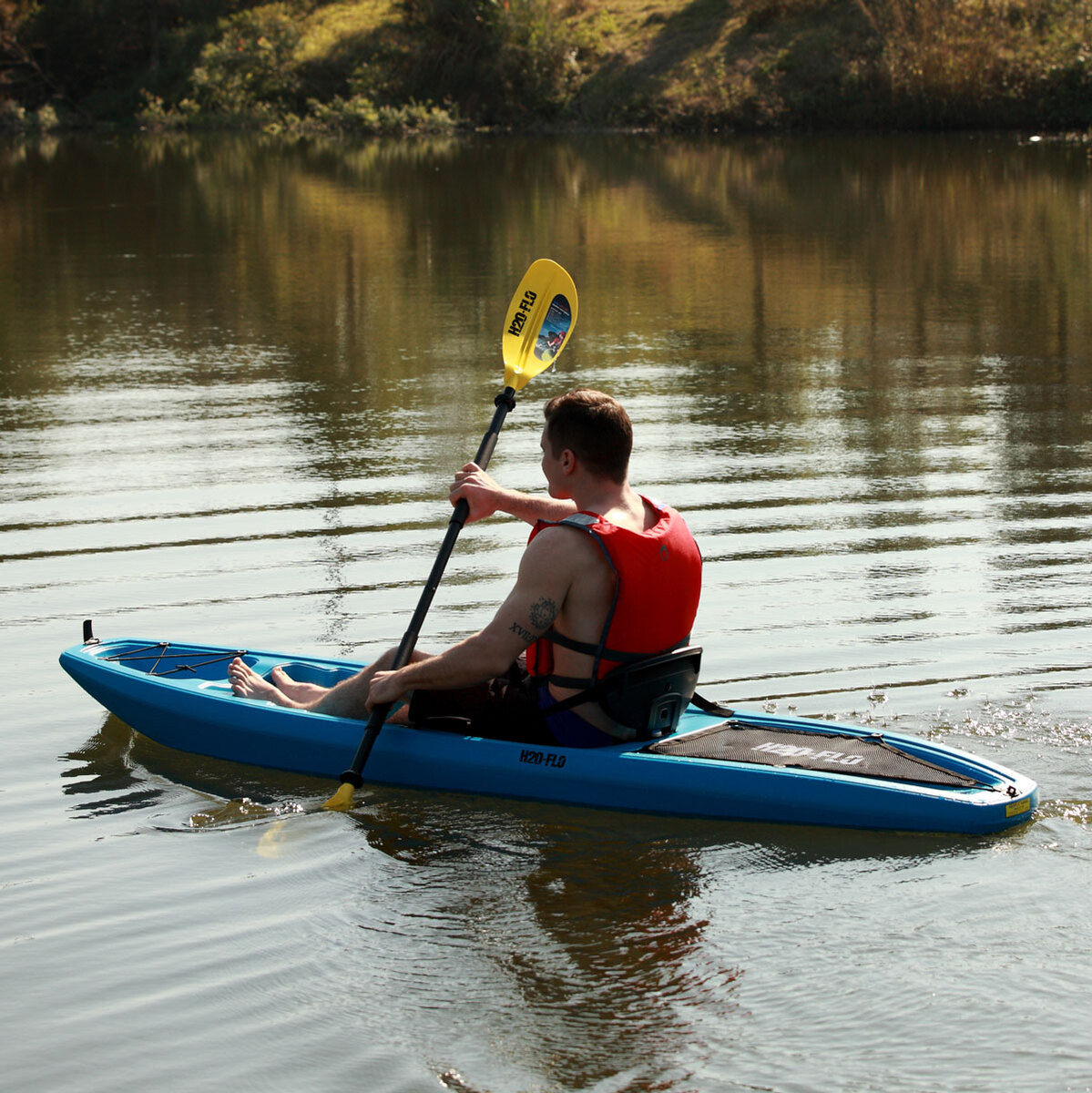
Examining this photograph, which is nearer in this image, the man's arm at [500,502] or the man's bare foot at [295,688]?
the man's arm at [500,502]

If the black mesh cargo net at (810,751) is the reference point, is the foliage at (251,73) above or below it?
above

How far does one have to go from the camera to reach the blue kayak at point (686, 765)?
418 cm

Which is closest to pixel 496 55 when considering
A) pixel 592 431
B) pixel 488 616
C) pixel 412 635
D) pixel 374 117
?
pixel 374 117

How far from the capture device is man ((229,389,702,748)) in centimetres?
412

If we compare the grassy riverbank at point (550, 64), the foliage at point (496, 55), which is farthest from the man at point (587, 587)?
the foliage at point (496, 55)

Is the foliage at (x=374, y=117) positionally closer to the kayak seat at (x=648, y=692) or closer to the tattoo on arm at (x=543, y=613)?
the kayak seat at (x=648, y=692)

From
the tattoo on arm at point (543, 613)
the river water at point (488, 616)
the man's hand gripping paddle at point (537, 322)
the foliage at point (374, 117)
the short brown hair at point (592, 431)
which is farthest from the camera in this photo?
the foliage at point (374, 117)

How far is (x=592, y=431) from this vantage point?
161 inches

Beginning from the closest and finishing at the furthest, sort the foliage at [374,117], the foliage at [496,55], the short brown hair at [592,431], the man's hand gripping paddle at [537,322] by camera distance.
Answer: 1. the short brown hair at [592,431]
2. the man's hand gripping paddle at [537,322]
3. the foliage at [496,55]
4. the foliage at [374,117]

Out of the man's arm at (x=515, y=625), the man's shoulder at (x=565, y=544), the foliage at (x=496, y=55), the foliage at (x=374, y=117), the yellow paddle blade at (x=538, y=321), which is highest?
the foliage at (x=496, y=55)

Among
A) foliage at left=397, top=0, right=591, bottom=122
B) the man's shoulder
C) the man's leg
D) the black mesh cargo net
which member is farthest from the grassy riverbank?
the man's shoulder

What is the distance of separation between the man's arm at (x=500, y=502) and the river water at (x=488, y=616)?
90 cm

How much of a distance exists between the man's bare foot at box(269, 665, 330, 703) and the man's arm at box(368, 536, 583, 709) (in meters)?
0.61

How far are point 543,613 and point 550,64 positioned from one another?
34.0 m
